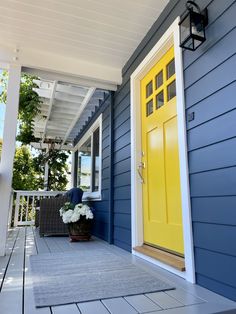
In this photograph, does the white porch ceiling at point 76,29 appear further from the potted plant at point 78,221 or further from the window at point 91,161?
the potted plant at point 78,221

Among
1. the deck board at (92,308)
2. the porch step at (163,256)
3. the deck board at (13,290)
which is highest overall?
the porch step at (163,256)

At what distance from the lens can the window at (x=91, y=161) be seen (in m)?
5.04

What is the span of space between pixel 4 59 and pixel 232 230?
10.0 feet

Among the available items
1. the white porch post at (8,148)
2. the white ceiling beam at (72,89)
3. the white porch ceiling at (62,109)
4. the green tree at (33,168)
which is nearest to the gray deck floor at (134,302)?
the white porch post at (8,148)

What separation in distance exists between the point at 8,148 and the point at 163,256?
2.04 metres

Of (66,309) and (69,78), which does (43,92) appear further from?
(66,309)

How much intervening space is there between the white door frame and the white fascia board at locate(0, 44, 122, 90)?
20.2 inches

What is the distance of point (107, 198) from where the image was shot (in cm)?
398

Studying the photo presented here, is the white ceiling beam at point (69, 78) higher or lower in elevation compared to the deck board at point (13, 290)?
higher

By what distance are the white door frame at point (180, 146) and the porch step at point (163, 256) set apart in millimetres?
54

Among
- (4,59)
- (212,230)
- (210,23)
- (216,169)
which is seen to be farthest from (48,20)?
(212,230)

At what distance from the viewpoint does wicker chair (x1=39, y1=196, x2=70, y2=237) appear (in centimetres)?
432

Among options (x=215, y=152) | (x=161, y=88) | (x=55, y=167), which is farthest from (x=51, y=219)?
(x=55, y=167)

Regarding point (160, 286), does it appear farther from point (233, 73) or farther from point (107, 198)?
point (107, 198)
